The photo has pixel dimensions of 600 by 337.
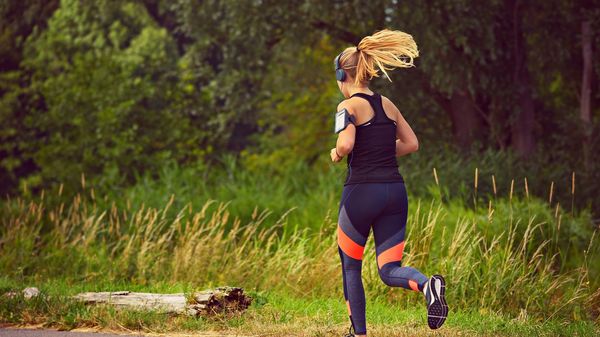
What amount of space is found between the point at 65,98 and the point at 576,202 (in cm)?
1164

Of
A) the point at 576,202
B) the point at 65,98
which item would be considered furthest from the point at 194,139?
the point at 576,202

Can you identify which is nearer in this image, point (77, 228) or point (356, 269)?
point (356, 269)

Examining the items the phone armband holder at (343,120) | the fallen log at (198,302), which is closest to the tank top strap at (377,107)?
the phone armband holder at (343,120)

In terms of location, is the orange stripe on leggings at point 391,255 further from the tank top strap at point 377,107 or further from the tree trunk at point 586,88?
the tree trunk at point 586,88

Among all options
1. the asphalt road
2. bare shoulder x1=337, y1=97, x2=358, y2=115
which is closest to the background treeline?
the asphalt road

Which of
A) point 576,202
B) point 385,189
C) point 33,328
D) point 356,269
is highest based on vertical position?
point 385,189

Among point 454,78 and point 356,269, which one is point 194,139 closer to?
point 454,78

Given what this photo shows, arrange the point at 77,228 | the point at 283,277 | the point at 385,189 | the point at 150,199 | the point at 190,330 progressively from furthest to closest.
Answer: the point at 150,199
the point at 77,228
the point at 283,277
the point at 190,330
the point at 385,189

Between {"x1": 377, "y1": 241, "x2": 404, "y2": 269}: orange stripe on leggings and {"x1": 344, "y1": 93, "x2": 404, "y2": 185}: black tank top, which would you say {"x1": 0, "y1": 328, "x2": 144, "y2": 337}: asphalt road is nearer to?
{"x1": 377, "y1": 241, "x2": 404, "y2": 269}: orange stripe on leggings

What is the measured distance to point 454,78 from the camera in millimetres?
17953

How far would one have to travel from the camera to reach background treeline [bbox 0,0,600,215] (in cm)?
1805

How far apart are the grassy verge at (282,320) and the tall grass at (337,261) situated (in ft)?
1.86

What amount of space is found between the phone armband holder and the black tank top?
0.12m

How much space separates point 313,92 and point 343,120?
2142cm
